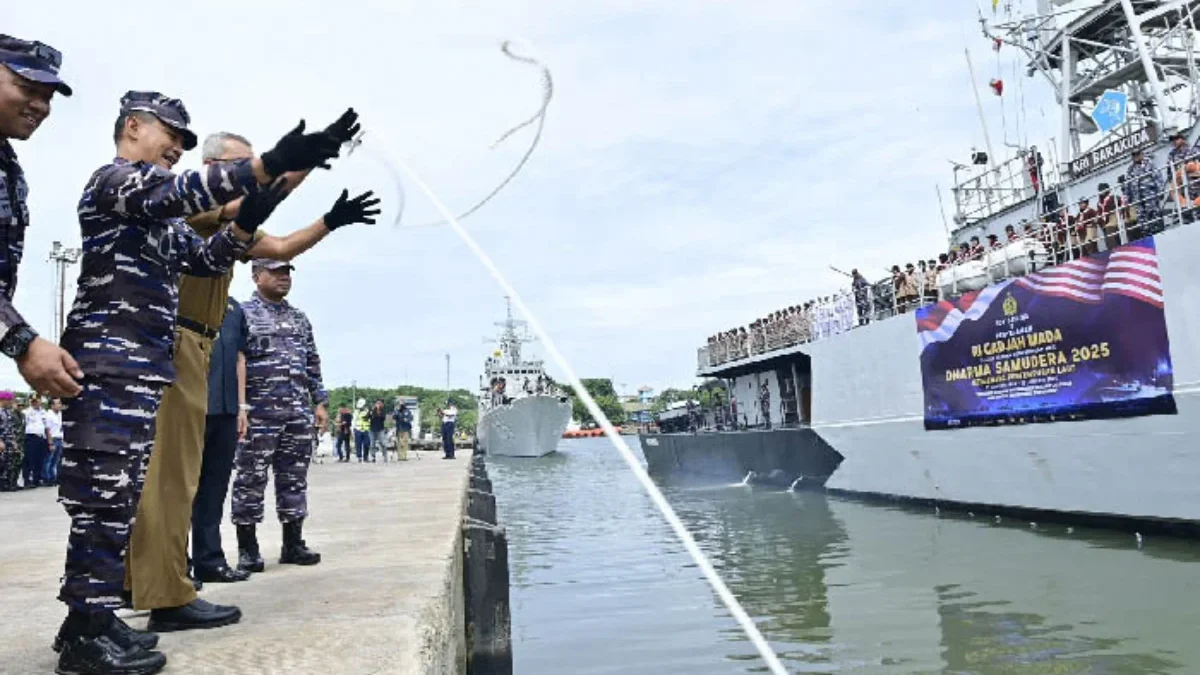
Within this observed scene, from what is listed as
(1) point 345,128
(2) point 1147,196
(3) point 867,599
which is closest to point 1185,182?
(2) point 1147,196

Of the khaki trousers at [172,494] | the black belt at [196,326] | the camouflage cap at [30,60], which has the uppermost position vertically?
the camouflage cap at [30,60]

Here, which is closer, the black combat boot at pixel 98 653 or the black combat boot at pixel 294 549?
the black combat boot at pixel 98 653

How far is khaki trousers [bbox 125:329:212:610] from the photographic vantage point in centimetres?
275

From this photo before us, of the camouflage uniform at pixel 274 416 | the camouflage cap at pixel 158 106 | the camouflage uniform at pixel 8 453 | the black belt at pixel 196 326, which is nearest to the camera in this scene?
the camouflage cap at pixel 158 106

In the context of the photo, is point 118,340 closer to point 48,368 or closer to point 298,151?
point 48,368

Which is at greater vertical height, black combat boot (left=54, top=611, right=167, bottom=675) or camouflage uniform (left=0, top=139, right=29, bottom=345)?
camouflage uniform (left=0, top=139, right=29, bottom=345)

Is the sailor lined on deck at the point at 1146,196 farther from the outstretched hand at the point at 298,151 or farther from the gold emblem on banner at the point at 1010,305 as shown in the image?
the outstretched hand at the point at 298,151

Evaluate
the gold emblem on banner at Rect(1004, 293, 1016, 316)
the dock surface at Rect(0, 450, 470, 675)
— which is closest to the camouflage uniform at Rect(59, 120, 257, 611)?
the dock surface at Rect(0, 450, 470, 675)

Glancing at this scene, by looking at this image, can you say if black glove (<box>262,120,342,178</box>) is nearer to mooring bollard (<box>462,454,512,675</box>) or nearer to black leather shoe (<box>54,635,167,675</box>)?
black leather shoe (<box>54,635,167,675</box>)

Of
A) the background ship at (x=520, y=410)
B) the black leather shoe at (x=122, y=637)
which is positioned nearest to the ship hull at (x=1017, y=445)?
the black leather shoe at (x=122, y=637)

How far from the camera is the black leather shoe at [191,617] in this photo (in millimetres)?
2756

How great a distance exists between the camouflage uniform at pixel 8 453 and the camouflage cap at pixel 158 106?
12.3 meters

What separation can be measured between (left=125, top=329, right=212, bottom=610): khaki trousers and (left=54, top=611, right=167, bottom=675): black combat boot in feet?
1.39

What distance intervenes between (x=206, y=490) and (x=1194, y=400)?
9991 millimetres
